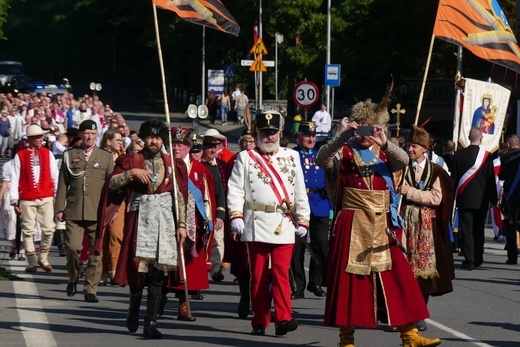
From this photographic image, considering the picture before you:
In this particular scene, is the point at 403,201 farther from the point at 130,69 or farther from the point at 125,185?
the point at 130,69

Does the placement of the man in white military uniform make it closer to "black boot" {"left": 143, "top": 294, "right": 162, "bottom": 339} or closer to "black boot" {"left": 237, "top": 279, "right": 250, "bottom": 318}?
"black boot" {"left": 143, "top": 294, "right": 162, "bottom": 339}

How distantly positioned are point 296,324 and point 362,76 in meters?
43.5

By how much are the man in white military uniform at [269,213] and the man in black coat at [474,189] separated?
6.75 meters

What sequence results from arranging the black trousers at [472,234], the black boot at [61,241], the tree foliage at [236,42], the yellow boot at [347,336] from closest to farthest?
the yellow boot at [347,336], the black trousers at [472,234], the black boot at [61,241], the tree foliage at [236,42]

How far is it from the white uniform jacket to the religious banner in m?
11.4

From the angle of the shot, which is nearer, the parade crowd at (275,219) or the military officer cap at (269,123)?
the parade crowd at (275,219)

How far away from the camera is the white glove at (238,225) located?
1145 centimetres

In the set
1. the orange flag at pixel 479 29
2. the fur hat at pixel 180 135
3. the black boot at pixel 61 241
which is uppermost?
the orange flag at pixel 479 29

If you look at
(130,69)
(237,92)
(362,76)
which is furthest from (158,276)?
(130,69)

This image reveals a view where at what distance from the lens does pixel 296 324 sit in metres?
11.5

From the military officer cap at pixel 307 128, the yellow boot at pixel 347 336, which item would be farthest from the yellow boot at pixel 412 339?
the military officer cap at pixel 307 128

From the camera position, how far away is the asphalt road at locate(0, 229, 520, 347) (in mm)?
11508

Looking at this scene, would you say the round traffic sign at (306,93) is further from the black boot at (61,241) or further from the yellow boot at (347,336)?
the yellow boot at (347,336)

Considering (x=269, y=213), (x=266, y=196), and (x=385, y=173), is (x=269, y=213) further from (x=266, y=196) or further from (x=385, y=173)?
(x=385, y=173)
